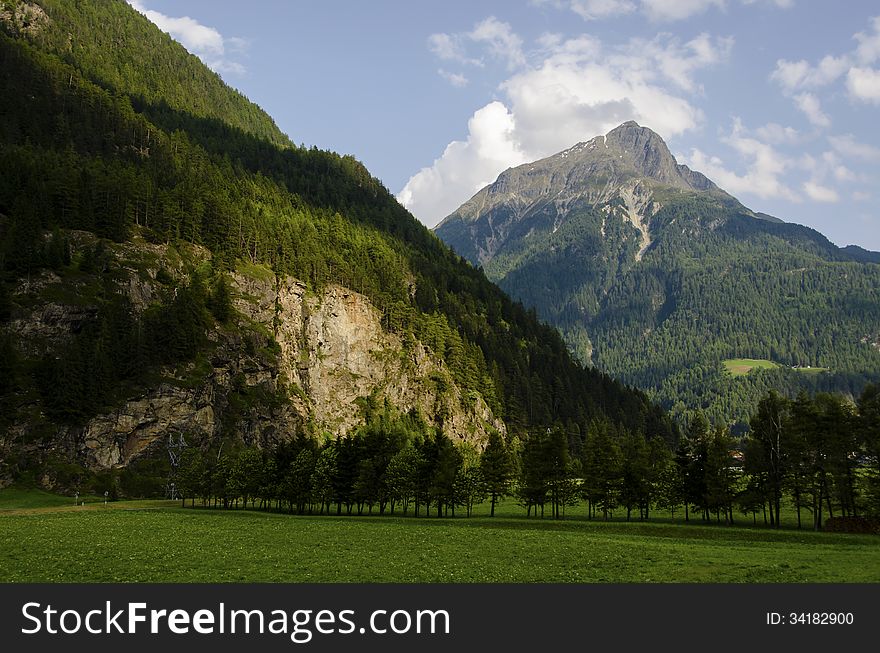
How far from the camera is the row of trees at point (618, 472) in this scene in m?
68.1

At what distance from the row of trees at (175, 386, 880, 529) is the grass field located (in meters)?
8.80

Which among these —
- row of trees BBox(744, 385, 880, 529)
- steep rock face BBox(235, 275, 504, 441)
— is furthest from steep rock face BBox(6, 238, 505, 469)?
row of trees BBox(744, 385, 880, 529)

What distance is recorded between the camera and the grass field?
3656 centimetres

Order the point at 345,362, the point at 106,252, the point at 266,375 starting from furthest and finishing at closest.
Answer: the point at 345,362, the point at 266,375, the point at 106,252

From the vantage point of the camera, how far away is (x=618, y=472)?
83.4 metres

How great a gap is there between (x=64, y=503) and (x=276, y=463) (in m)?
31.1

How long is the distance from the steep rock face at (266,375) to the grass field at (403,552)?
126 ft

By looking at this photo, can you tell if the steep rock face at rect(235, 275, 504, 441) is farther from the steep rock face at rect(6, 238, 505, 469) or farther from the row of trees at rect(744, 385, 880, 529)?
the row of trees at rect(744, 385, 880, 529)

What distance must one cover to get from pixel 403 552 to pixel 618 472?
152ft

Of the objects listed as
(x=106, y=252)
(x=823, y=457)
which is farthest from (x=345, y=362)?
(x=823, y=457)
